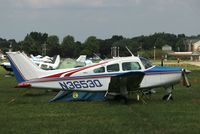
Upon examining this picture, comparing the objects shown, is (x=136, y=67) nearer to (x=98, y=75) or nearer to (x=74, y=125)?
(x=98, y=75)

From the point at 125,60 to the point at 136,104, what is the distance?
5.56 feet

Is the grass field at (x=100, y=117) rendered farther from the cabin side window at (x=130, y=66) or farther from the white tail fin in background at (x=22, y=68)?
the cabin side window at (x=130, y=66)

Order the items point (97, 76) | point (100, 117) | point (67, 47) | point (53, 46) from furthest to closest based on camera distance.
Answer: point (53, 46), point (67, 47), point (97, 76), point (100, 117)

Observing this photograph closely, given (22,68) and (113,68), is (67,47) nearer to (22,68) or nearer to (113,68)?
(22,68)

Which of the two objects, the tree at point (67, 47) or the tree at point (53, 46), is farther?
the tree at point (53, 46)

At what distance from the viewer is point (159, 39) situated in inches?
7367

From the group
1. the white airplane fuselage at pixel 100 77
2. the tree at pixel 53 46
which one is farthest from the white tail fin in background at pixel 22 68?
the tree at pixel 53 46

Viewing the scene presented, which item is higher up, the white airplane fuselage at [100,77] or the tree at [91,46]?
the tree at [91,46]

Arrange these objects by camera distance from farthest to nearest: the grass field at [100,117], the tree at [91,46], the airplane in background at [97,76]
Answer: the tree at [91,46] → the airplane in background at [97,76] → the grass field at [100,117]

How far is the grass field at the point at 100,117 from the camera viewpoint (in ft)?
32.4

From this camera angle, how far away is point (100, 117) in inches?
470

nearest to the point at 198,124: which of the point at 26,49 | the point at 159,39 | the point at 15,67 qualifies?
the point at 15,67

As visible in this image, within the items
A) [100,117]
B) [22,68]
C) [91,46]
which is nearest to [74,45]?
[91,46]

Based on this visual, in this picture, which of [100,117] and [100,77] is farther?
[100,77]
